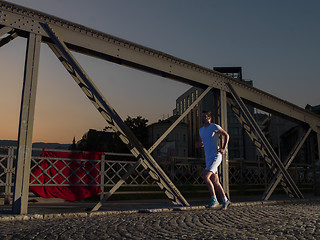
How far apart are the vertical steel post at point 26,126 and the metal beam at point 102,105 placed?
1.42ft

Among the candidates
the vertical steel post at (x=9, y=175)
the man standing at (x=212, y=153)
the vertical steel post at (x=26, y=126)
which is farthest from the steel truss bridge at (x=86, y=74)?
the vertical steel post at (x=9, y=175)

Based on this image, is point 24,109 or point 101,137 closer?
point 24,109

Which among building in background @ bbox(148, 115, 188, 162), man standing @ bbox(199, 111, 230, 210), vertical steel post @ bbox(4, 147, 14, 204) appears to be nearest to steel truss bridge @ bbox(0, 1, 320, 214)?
man standing @ bbox(199, 111, 230, 210)

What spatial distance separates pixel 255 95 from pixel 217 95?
6.06 ft

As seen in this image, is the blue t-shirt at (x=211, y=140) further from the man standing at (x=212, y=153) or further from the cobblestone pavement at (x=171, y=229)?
the cobblestone pavement at (x=171, y=229)

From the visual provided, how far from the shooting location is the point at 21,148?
5613 mm

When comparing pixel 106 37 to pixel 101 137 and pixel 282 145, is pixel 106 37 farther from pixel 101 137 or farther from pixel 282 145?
pixel 101 137

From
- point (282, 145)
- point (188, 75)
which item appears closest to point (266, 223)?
point (188, 75)

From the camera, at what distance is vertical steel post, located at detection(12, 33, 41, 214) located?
5519 millimetres

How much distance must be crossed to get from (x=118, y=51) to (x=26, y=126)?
2728mm

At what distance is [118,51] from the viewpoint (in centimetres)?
726

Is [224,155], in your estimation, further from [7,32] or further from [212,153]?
[7,32]

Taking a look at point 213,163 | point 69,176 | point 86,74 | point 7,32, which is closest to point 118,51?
point 86,74

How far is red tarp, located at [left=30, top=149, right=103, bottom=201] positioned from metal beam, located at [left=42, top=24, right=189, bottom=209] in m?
2.43
